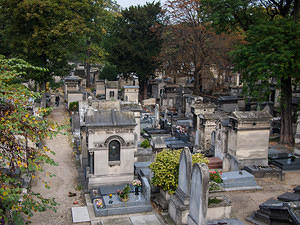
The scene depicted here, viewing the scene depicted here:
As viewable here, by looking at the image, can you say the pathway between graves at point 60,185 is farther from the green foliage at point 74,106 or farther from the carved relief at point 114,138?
the green foliage at point 74,106

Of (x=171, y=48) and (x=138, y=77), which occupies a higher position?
(x=171, y=48)

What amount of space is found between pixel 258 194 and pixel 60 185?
9012 mm

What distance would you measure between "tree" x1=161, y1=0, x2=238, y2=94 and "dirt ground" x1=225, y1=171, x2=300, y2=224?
64.9 feet

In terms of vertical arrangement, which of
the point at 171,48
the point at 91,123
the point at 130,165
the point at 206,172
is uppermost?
the point at 171,48

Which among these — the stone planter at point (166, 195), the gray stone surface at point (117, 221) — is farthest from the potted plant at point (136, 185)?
the gray stone surface at point (117, 221)

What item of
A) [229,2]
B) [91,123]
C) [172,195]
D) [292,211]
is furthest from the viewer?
[229,2]

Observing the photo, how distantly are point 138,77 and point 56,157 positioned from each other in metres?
23.7

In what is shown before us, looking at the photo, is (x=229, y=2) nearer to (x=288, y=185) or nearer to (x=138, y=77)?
(x=288, y=185)

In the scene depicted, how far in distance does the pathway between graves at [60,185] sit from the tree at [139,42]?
18.9 meters

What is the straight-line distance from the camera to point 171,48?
3678 centimetres

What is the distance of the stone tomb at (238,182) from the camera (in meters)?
15.0

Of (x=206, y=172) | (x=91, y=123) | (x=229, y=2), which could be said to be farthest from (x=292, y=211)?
(x=229, y=2)

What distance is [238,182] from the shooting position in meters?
15.2

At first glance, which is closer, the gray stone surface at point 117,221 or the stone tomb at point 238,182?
the gray stone surface at point 117,221
